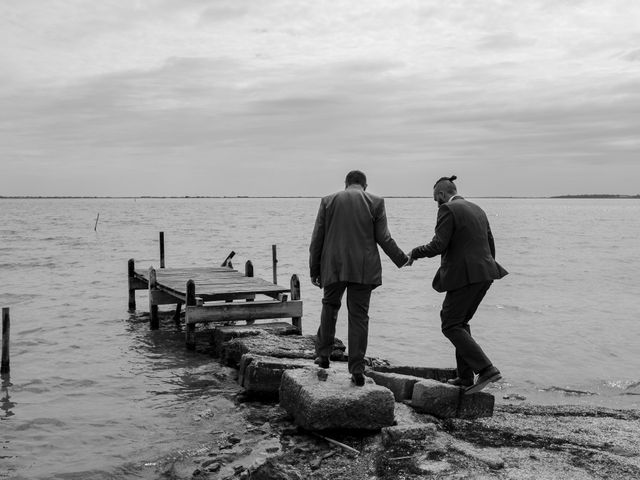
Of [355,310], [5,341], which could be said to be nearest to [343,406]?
[355,310]

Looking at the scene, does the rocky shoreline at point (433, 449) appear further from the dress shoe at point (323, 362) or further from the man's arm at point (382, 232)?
the man's arm at point (382, 232)

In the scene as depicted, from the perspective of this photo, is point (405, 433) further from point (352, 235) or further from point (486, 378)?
point (352, 235)

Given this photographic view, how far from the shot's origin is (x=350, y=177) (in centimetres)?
665

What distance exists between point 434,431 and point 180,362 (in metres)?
6.22

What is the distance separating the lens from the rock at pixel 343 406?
6.23m

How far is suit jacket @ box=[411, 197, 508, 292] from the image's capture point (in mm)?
6508

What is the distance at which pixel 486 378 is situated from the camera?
21.5 ft

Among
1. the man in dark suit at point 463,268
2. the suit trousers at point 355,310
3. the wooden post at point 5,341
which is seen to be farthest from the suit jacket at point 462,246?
the wooden post at point 5,341

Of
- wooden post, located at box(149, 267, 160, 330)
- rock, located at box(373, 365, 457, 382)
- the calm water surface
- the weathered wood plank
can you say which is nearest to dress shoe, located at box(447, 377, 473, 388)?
rock, located at box(373, 365, 457, 382)

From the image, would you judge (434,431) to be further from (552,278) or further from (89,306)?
(552,278)

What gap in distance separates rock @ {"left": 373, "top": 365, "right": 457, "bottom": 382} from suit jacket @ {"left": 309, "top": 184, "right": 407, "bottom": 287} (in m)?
2.06

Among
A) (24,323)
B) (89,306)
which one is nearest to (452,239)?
(24,323)

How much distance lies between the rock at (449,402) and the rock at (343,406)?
569 mm

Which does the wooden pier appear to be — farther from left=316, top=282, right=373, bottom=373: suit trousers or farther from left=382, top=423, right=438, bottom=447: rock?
left=382, top=423, right=438, bottom=447: rock
